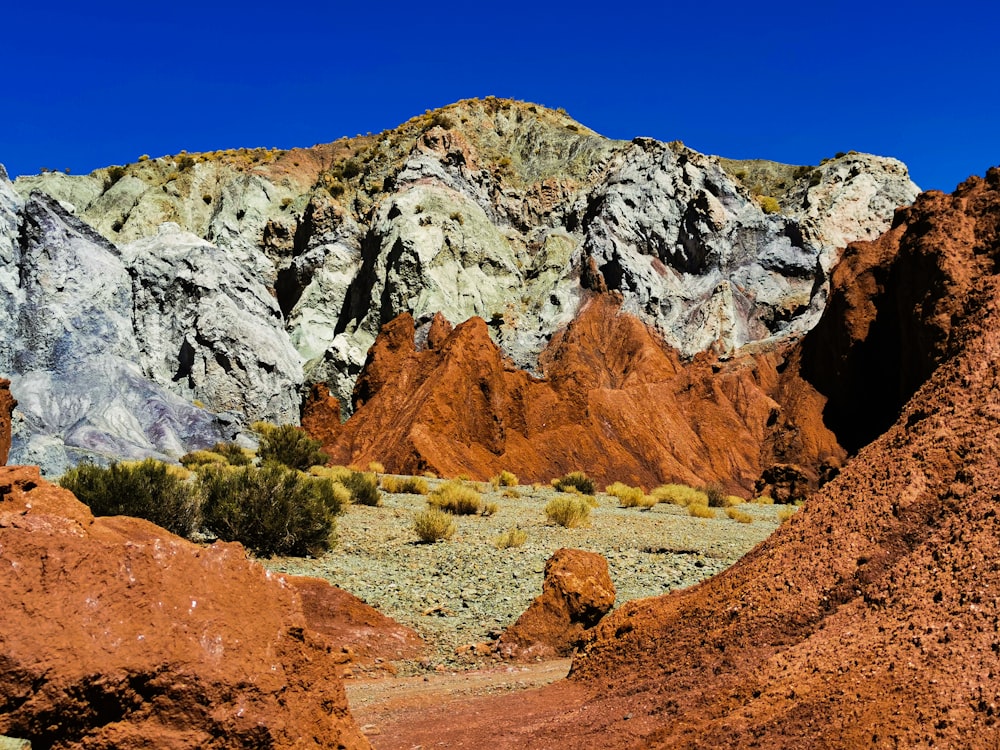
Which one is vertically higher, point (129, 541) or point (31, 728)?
point (129, 541)

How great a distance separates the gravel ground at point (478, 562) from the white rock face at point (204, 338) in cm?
2713

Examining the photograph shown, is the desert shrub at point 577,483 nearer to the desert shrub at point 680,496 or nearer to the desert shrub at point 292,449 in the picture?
the desert shrub at point 680,496

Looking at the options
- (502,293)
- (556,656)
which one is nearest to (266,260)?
(502,293)

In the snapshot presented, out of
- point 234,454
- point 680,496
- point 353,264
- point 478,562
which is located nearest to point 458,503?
point 478,562

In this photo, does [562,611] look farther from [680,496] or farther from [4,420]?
[680,496]

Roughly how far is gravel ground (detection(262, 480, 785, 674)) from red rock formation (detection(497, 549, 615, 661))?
0.68 m

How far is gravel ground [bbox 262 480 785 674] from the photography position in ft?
41.2

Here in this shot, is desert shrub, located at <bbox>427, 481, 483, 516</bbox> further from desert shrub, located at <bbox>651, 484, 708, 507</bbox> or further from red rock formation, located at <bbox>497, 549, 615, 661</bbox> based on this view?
desert shrub, located at <bbox>651, 484, 708, 507</bbox>

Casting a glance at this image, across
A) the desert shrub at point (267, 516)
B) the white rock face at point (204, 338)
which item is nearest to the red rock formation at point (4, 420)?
the desert shrub at point (267, 516)

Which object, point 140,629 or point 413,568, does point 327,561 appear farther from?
point 140,629

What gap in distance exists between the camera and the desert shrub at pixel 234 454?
101 feet

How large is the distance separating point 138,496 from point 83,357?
28.0 metres

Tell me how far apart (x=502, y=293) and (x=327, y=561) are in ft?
150

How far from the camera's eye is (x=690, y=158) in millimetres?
65875
